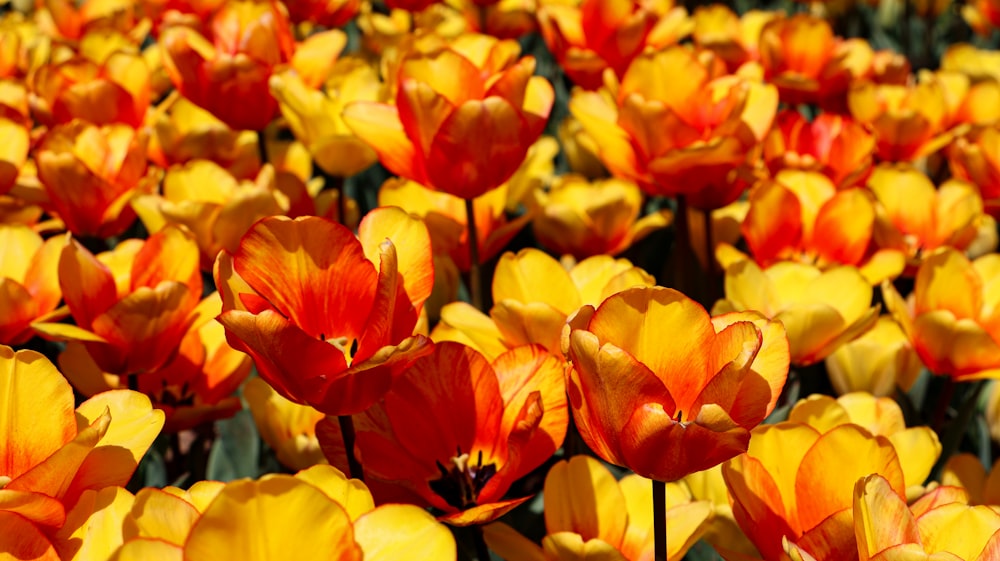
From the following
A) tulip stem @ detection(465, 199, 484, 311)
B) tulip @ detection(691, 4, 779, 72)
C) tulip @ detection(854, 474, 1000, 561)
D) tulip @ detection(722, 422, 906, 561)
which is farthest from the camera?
tulip @ detection(691, 4, 779, 72)

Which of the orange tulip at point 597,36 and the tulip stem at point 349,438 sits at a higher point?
the tulip stem at point 349,438

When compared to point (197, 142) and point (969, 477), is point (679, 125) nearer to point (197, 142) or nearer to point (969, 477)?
point (969, 477)

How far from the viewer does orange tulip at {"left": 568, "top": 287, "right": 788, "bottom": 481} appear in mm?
798

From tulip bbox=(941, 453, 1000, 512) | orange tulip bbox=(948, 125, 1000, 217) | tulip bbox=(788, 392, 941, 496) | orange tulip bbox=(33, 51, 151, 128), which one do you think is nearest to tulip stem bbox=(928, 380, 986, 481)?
tulip bbox=(941, 453, 1000, 512)

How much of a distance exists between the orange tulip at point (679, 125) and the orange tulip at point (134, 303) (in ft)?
2.06

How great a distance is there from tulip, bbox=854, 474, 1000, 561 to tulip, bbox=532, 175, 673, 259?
91 centimetres

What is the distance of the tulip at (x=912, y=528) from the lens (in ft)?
2.53

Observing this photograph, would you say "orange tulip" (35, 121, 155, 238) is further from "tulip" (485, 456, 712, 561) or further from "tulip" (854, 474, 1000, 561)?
"tulip" (854, 474, 1000, 561)

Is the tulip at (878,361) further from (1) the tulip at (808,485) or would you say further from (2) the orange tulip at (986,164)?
(1) the tulip at (808,485)

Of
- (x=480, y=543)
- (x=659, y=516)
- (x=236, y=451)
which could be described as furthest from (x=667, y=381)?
(x=236, y=451)

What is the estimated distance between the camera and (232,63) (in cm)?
174

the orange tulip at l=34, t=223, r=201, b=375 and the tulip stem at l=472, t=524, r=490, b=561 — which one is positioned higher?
the orange tulip at l=34, t=223, r=201, b=375

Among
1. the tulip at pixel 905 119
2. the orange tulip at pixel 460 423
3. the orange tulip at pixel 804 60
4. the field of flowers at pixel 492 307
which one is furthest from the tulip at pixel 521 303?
the orange tulip at pixel 804 60

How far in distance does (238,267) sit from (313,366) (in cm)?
10
